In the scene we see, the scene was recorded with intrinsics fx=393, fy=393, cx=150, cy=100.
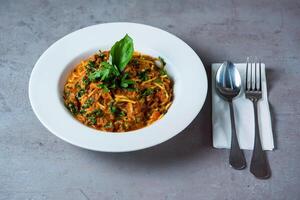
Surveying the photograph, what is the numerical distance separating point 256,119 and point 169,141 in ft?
1.04

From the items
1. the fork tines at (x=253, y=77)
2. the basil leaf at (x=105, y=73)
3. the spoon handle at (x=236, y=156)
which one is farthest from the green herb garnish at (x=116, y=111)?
the fork tines at (x=253, y=77)

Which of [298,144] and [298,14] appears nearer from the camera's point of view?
[298,144]

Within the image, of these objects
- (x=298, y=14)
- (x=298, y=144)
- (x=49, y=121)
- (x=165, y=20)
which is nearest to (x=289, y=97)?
(x=298, y=144)

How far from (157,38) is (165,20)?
1.04ft

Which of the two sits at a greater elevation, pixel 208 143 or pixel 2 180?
pixel 208 143

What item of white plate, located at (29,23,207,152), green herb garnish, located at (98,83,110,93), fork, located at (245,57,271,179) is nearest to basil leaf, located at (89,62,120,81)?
green herb garnish, located at (98,83,110,93)

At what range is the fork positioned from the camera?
1.30 metres

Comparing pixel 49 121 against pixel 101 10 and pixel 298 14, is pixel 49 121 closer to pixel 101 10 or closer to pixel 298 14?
pixel 101 10

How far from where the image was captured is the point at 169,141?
55.2 inches

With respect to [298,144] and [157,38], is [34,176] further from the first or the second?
[298,144]

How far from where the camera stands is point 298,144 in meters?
1.38

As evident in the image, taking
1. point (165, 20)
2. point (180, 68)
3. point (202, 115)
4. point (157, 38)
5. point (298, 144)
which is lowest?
point (298, 144)

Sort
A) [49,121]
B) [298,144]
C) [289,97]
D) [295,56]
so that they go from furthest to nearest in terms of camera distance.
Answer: [295,56] → [289,97] → [298,144] → [49,121]

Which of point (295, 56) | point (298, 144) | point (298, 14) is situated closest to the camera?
point (298, 144)
